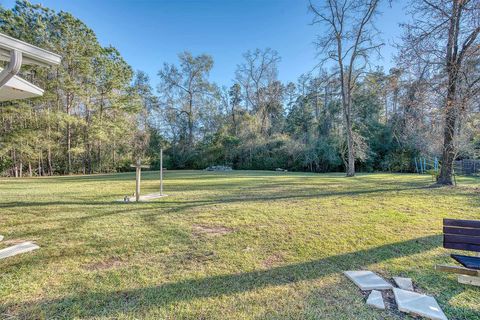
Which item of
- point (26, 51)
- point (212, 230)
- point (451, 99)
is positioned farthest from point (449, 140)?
point (26, 51)

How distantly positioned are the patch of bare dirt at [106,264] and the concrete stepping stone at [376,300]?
2534mm

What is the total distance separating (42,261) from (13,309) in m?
0.94

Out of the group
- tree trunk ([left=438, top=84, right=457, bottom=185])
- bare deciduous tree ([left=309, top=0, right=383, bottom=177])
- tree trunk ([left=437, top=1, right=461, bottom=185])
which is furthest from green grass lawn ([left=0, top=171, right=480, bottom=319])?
bare deciduous tree ([left=309, top=0, right=383, bottom=177])

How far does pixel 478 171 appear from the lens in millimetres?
14844

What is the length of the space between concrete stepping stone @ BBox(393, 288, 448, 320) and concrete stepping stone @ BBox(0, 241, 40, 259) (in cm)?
411

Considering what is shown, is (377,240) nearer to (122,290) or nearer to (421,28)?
(122,290)

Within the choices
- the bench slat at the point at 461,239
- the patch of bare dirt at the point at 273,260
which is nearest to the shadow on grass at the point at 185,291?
the patch of bare dirt at the point at 273,260

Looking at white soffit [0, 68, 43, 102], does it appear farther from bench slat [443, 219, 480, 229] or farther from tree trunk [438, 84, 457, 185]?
tree trunk [438, 84, 457, 185]

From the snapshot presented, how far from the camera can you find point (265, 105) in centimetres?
2781

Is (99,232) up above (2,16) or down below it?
below

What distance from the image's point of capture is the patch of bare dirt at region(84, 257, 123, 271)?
2.50 metres

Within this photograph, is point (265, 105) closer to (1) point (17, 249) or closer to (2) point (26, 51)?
(2) point (26, 51)

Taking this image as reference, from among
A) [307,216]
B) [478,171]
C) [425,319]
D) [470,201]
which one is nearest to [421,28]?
[470,201]

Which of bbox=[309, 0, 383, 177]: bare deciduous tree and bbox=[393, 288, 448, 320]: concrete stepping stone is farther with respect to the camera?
bbox=[309, 0, 383, 177]: bare deciduous tree
